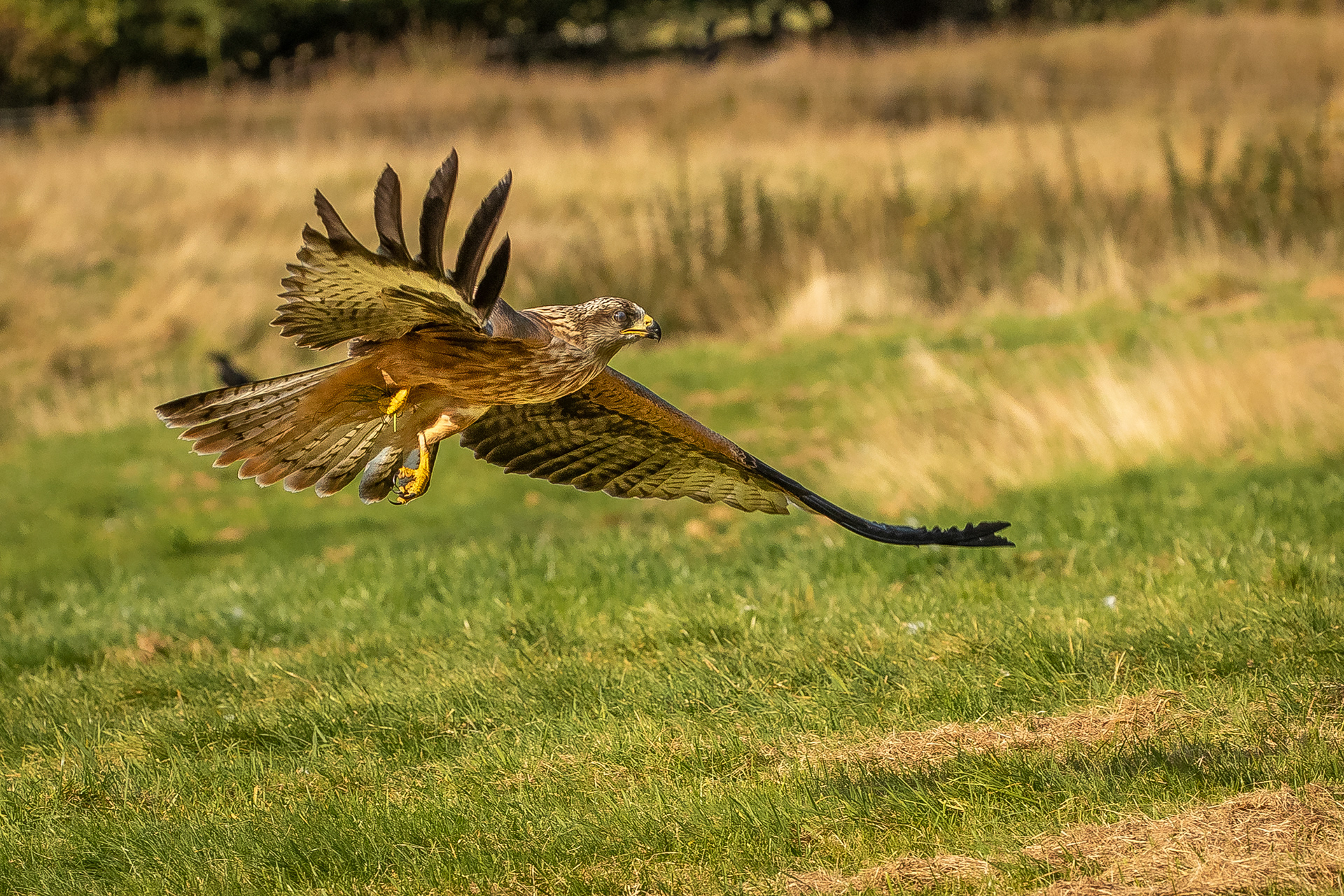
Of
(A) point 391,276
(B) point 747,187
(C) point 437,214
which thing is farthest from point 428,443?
(B) point 747,187

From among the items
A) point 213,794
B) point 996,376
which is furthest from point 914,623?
point 996,376

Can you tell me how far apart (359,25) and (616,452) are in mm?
36440

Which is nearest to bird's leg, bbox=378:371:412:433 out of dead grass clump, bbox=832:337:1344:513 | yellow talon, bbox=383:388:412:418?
yellow talon, bbox=383:388:412:418

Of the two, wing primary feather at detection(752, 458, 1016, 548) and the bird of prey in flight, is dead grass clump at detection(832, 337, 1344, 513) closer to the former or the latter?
the bird of prey in flight

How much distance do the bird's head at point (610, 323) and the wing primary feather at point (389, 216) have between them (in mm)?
952

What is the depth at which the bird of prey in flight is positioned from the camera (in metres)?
4.05

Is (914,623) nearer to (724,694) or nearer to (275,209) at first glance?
(724,694)

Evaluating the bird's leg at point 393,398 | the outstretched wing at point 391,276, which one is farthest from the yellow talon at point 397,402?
the outstretched wing at point 391,276

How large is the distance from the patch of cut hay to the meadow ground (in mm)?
17

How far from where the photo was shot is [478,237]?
3902mm

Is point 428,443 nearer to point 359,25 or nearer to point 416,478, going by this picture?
point 416,478

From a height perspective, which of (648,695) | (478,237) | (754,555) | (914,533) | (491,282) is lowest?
(754,555)

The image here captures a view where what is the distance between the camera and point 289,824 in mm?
5062

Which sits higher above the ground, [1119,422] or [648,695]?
[648,695]
